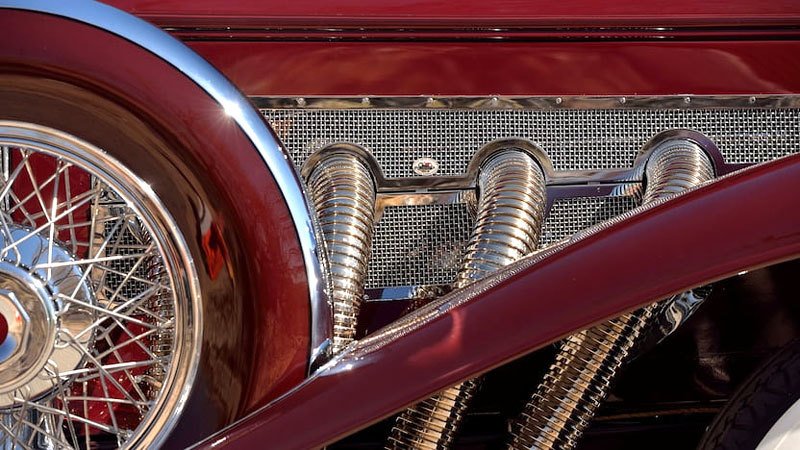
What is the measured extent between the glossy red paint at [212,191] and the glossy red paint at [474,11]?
414 mm

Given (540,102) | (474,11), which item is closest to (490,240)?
(540,102)

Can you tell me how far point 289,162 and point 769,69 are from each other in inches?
39.0

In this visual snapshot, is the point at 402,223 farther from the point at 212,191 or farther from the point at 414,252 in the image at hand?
the point at 212,191

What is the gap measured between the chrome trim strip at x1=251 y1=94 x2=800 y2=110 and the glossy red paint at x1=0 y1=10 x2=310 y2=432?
41cm

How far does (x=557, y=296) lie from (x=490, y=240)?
373 millimetres

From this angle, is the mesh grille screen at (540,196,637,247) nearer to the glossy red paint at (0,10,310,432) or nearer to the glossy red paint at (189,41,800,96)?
the glossy red paint at (189,41,800,96)

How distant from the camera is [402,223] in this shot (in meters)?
1.76

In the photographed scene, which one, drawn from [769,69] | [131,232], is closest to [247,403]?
[131,232]

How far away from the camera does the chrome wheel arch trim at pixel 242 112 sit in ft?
4.45

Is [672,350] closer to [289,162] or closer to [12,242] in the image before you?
[289,162]

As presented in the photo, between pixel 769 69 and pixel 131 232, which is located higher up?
pixel 769 69

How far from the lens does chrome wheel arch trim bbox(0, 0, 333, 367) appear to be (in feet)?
4.45

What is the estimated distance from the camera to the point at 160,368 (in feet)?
4.84

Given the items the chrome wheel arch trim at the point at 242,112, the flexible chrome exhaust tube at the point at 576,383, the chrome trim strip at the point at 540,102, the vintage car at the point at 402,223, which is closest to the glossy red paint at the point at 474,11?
the vintage car at the point at 402,223
